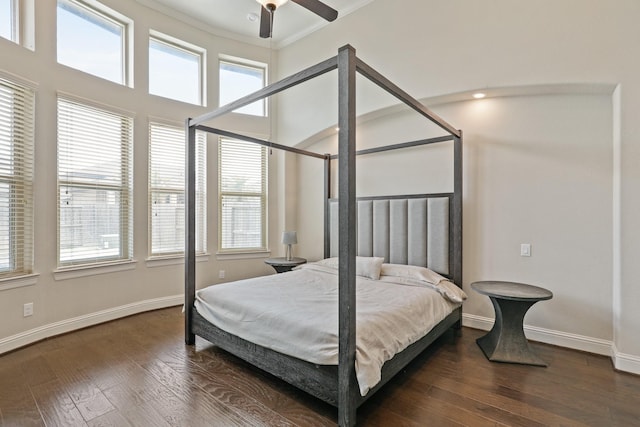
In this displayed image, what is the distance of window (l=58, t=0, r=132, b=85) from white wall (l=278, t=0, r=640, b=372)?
137 inches

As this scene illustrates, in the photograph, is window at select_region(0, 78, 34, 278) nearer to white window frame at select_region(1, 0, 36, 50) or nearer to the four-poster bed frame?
white window frame at select_region(1, 0, 36, 50)

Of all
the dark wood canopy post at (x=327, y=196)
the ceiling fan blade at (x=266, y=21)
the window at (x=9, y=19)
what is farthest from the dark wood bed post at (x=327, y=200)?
the window at (x=9, y=19)

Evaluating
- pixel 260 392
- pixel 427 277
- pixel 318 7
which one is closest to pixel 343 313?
pixel 260 392

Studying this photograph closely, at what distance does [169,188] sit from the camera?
443cm

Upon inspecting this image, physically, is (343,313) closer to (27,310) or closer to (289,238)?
(289,238)

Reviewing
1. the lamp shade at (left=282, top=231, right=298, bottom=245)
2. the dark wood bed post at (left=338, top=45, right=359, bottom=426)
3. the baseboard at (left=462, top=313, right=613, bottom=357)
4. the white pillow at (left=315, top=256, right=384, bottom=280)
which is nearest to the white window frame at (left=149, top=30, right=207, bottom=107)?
the lamp shade at (left=282, top=231, right=298, bottom=245)

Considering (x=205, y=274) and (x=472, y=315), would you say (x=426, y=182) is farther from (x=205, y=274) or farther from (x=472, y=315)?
(x=205, y=274)

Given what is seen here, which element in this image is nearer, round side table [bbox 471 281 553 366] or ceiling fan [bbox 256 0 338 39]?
ceiling fan [bbox 256 0 338 39]

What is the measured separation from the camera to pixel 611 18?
2713 millimetres

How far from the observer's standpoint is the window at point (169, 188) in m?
4.28

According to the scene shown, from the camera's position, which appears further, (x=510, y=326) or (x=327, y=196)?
(x=327, y=196)

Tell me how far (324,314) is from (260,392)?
73 centimetres

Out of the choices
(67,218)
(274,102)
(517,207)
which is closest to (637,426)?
(517,207)

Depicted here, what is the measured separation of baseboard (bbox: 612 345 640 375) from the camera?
8.33ft
